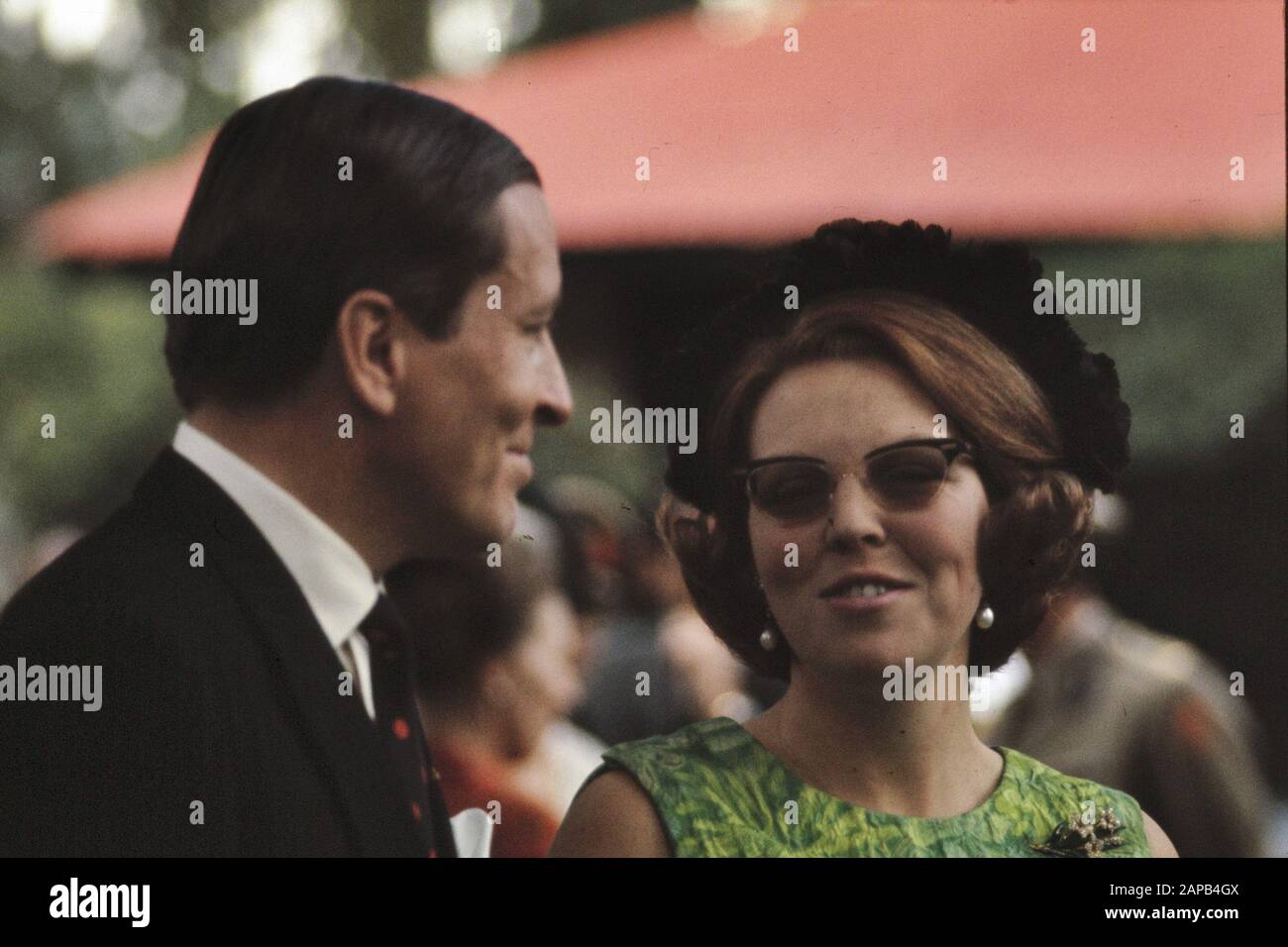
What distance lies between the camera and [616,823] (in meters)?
2.24

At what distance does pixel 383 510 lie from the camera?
2279 millimetres

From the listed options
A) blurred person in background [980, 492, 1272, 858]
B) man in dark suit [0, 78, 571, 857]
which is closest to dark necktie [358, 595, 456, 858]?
man in dark suit [0, 78, 571, 857]

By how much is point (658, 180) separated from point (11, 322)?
3.05m

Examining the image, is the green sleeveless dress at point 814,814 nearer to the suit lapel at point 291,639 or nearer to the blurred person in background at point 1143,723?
the blurred person in background at point 1143,723

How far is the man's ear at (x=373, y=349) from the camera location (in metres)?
2.23

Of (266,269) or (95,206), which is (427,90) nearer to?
(266,269)

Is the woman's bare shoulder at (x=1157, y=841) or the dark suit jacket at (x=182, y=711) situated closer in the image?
the dark suit jacket at (x=182, y=711)

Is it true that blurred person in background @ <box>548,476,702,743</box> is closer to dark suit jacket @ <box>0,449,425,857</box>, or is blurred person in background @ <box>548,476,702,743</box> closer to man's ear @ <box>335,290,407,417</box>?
man's ear @ <box>335,290,407,417</box>

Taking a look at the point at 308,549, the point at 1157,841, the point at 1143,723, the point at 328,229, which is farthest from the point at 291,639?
the point at 1143,723

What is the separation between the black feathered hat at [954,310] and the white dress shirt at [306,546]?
1.75 feet

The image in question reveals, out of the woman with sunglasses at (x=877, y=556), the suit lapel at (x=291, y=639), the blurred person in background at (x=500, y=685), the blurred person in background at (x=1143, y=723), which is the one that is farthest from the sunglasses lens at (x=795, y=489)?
the suit lapel at (x=291, y=639)

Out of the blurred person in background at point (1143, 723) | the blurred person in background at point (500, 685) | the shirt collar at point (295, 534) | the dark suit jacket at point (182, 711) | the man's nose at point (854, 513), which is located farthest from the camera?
the blurred person in background at point (1143, 723)

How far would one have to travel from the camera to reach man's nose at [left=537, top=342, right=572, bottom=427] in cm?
232
